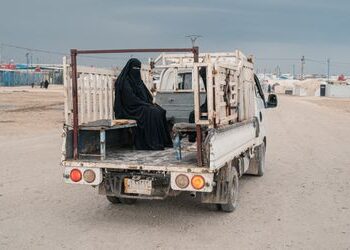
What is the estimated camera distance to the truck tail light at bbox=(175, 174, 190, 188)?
21.4 ft

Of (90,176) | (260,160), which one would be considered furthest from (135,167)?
(260,160)

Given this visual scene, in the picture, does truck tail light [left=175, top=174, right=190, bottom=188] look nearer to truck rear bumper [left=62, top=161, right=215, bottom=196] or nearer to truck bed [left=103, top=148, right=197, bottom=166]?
truck rear bumper [left=62, top=161, right=215, bottom=196]

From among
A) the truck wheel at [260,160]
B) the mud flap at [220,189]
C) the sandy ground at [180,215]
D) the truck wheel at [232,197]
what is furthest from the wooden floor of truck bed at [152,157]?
the truck wheel at [260,160]

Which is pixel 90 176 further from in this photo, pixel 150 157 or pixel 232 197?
pixel 232 197

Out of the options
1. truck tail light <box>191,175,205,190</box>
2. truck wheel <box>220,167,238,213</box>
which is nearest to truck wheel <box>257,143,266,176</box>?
truck wheel <box>220,167,238,213</box>

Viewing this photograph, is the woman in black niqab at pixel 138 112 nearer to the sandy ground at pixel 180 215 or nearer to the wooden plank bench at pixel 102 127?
the wooden plank bench at pixel 102 127

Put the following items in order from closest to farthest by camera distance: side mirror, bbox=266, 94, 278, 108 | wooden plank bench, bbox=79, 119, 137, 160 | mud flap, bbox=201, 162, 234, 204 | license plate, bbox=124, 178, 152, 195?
license plate, bbox=124, 178, 152, 195, mud flap, bbox=201, 162, 234, 204, wooden plank bench, bbox=79, 119, 137, 160, side mirror, bbox=266, 94, 278, 108

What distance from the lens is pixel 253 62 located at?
9789 millimetres

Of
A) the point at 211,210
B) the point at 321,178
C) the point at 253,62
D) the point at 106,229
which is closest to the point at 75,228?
the point at 106,229

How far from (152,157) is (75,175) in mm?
1129

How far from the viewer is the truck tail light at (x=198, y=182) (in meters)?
6.48

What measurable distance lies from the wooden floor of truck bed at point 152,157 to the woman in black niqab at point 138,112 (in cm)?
20

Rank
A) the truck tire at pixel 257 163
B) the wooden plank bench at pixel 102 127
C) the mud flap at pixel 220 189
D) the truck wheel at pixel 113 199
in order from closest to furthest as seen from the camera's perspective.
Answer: the mud flap at pixel 220 189
the wooden plank bench at pixel 102 127
the truck wheel at pixel 113 199
the truck tire at pixel 257 163

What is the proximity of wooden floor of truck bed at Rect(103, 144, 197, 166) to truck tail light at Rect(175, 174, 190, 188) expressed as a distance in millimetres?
267
